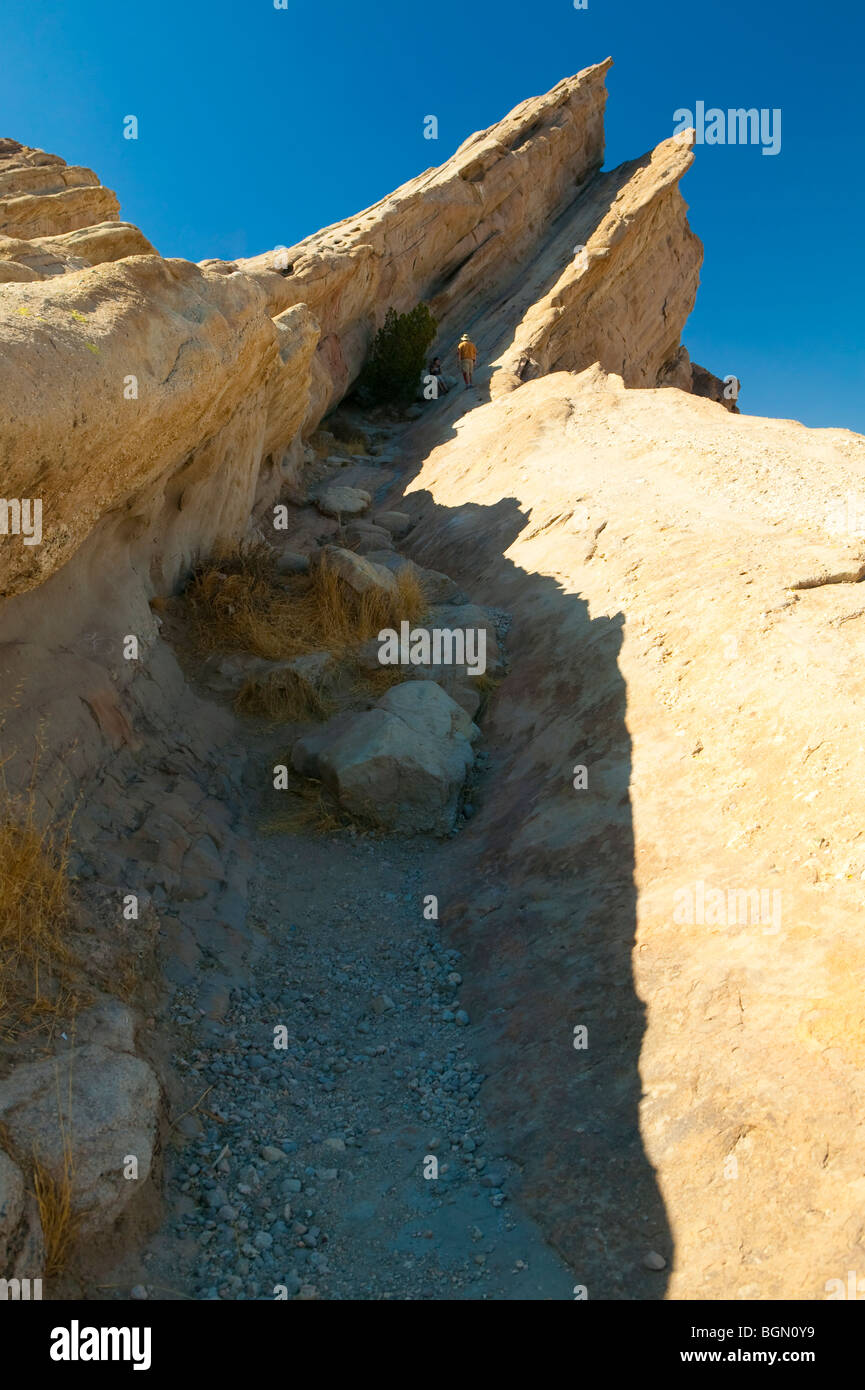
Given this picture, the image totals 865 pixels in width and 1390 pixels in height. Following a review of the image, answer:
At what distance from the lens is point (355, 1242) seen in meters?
3.58

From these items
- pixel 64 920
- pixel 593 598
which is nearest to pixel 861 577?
pixel 593 598

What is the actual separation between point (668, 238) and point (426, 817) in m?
24.1

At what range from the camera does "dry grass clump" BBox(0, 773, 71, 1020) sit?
368 cm

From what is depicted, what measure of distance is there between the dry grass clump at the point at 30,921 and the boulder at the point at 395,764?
7.96 ft

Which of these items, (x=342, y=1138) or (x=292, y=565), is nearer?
(x=342, y=1138)

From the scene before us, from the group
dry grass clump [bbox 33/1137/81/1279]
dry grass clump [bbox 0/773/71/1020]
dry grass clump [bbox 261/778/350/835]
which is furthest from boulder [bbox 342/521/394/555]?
dry grass clump [bbox 33/1137/81/1279]

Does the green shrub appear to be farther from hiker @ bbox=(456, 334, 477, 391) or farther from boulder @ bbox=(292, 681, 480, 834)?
boulder @ bbox=(292, 681, 480, 834)

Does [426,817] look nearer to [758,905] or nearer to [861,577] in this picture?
[758,905]

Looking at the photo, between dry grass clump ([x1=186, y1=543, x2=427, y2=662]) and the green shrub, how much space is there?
11968mm

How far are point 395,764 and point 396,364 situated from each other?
50.1 feet

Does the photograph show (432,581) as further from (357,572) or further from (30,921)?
(30,921)

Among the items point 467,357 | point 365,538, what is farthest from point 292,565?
point 467,357

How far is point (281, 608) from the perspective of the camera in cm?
863

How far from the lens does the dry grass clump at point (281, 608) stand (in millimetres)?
8055
